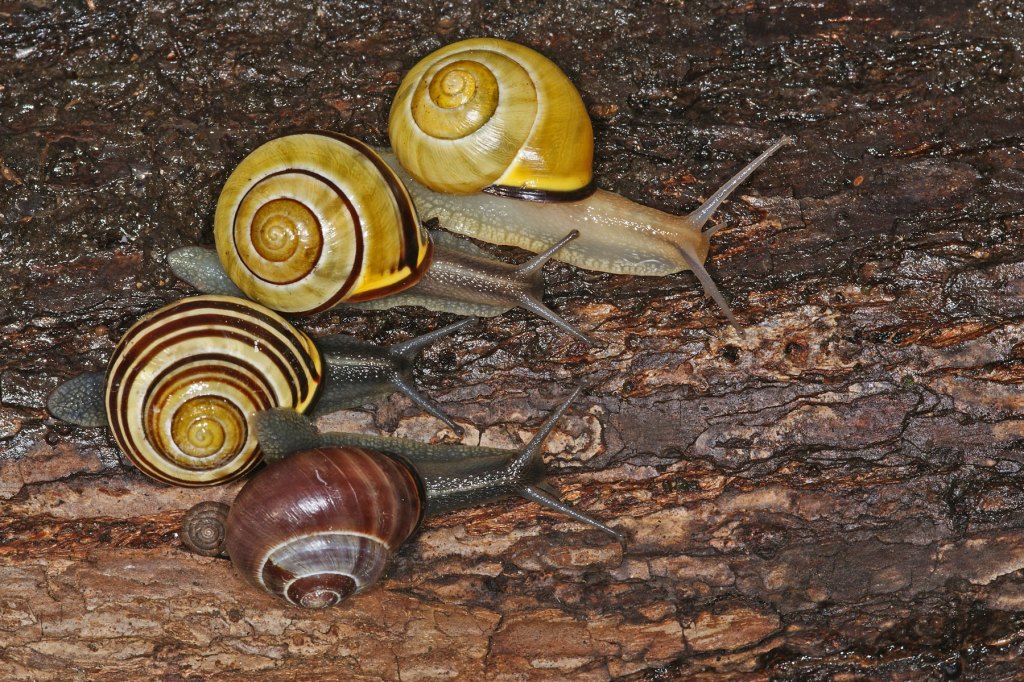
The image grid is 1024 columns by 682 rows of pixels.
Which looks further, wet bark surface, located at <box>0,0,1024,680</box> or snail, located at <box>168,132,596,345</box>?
wet bark surface, located at <box>0,0,1024,680</box>

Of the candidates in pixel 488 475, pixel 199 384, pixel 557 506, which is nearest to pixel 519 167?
pixel 488 475

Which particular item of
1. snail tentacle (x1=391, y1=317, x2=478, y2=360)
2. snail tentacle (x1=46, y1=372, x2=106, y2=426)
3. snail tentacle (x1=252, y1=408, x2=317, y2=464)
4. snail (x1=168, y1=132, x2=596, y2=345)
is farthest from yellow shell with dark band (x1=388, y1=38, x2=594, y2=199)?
snail tentacle (x1=46, y1=372, x2=106, y2=426)

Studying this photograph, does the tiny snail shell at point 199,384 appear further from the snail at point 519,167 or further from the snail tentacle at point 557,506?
the snail tentacle at point 557,506

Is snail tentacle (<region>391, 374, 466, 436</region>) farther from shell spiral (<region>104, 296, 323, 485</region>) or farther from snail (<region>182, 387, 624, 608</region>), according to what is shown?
shell spiral (<region>104, 296, 323, 485</region>)

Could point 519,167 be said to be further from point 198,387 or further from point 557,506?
point 198,387

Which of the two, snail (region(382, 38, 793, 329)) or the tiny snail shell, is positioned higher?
snail (region(382, 38, 793, 329))

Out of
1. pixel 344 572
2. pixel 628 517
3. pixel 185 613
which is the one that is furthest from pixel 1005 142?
pixel 185 613

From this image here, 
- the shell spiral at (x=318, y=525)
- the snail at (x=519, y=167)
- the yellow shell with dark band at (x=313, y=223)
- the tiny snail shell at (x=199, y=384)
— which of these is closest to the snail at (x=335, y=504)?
the shell spiral at (x=318, y=525)
